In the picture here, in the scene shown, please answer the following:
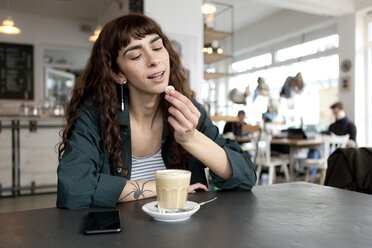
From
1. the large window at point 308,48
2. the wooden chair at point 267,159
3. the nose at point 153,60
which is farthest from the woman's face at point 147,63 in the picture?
the large window at point 308,48

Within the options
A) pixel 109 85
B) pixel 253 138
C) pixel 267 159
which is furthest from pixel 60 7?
pixel 109 85

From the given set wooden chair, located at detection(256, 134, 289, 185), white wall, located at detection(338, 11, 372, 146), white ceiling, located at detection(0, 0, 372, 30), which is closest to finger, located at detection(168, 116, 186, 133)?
wooden chair, located at detection(256, 134, 289, 185)

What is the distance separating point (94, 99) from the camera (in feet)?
4.19

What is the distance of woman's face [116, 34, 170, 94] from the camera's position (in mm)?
1157

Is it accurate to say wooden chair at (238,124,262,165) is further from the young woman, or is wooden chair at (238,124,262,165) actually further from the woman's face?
the woman's face

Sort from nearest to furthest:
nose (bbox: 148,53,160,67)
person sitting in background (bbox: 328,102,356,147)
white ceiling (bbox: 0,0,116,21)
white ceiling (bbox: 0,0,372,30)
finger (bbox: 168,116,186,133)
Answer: finger (bbox: 168,116,186,133) < nose (bbox: 148,53,160,67) < person sitting in background (bbox: 328,102,356,147) < white ceiling (bbox: 0,0,372,30) < white ceiling (bbox: 0,0,116,21)

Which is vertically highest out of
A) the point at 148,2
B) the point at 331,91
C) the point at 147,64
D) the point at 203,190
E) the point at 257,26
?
the point at 257,26

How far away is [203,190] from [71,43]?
7.24 meters

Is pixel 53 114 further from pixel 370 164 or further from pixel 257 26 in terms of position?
pixel 257 26

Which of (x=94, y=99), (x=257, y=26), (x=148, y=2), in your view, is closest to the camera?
(x=94, y=99)

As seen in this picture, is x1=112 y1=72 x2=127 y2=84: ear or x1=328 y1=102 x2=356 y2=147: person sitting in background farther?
x1=328 y1=102 x2=356 y2=147: person sitting in background

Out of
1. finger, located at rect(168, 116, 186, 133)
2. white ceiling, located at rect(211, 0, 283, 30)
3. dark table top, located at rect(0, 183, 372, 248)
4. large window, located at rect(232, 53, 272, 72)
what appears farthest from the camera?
large window, located at rect(232, 53, 272, 72)

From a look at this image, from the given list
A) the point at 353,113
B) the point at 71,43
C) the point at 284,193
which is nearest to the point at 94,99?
the point at 284,193

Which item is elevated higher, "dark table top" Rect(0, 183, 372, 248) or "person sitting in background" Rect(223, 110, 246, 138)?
"person sitting in background" Rect(223, 110, 246, 138)
